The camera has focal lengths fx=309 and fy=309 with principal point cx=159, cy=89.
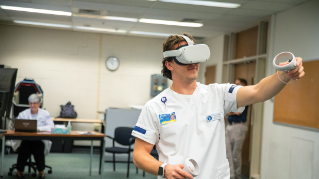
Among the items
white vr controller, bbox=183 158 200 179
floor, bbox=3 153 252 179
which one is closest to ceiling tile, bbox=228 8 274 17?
floor, bbox=3 153 252 179

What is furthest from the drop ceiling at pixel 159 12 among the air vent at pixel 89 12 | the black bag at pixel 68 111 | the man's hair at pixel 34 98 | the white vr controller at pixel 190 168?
the white vr controller at pixel 190 168

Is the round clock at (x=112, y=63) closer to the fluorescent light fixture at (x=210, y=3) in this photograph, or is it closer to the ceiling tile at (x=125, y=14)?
the ceiling tile at (x=125, y=14)

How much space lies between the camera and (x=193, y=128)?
148 centimetres

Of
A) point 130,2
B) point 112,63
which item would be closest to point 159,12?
point 130,2

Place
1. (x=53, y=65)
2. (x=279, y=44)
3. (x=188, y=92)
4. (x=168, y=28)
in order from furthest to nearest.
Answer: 1. (x=53, y=65)
2. (x=168, y=28)
3. (x=279, y=44)
4. (x=188, y=92)

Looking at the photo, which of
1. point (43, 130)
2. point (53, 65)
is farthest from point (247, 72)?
point (53, 65)

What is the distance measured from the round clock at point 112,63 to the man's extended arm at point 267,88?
668cm

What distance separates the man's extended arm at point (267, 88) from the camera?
123 centimetres

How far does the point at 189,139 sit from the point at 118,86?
22.1ft

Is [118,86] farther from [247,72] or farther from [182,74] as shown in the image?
[182,74]

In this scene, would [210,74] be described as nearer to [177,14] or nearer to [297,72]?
[177,14]

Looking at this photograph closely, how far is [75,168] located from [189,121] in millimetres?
4749

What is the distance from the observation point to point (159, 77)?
324 inches

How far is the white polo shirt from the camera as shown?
147 cm
